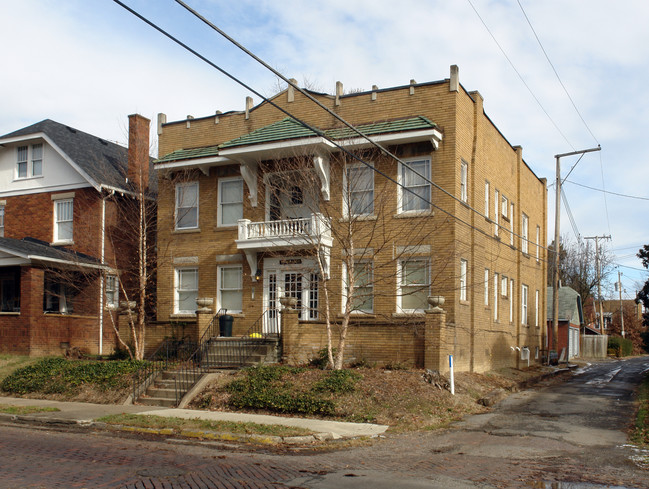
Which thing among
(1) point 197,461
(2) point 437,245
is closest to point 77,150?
(2) point 437,245

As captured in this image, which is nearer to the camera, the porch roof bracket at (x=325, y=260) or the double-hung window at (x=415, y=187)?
the porch roof bracket at (x=325, y=260)

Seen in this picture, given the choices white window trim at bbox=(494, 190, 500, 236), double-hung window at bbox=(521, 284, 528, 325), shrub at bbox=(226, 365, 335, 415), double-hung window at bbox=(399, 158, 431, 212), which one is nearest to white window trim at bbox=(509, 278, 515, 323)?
double-hung window at bbox=(521, 284, 528, 325)

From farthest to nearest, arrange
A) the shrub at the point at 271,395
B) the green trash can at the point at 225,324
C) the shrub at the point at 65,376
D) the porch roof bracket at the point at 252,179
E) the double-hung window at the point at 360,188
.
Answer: the porch roof bracket at the point at 252,179
the green trash can at the point at 225,324
the double-hung window at the point at 360,188
the shrub at the point at 65,376
the shrub at the point at 271,395

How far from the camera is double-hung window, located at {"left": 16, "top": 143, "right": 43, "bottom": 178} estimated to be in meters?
28.5

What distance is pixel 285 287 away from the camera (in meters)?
22.7

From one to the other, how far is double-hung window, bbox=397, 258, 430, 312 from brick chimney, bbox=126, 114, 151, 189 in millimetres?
10531

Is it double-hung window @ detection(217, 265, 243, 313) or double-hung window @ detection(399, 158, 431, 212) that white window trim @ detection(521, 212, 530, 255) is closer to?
double-hung window @ detection(399, 158, 431, 212)

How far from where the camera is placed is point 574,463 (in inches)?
416

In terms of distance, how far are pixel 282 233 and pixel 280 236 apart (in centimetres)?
12

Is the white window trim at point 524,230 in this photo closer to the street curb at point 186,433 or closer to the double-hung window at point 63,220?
A: the double-hung window at point 63,220

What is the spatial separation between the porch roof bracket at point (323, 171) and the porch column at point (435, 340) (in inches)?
216

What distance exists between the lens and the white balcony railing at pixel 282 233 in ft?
68.7

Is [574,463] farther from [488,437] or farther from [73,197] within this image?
[73,197]

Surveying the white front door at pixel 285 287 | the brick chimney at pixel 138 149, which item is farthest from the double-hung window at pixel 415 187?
the brick chimney at pixel 138 149
